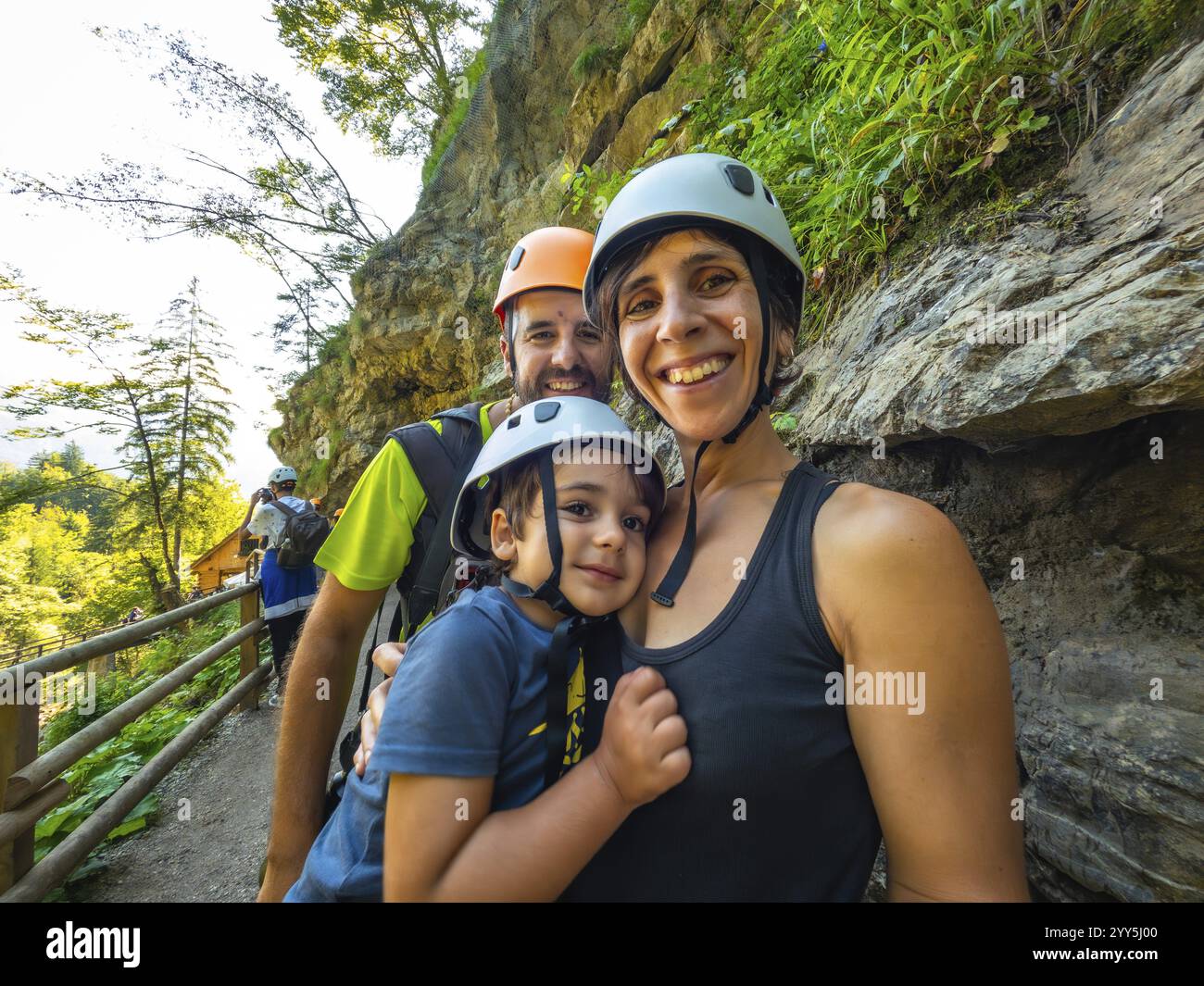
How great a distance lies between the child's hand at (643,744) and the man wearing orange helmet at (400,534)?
1.00m

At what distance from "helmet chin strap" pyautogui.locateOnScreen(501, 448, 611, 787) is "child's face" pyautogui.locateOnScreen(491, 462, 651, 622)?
2cm

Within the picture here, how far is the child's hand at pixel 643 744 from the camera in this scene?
1.14m

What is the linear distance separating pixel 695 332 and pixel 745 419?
12.2 inches

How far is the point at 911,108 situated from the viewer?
241 cm

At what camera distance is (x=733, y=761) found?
A: 112 cm

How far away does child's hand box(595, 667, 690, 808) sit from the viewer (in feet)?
3.73

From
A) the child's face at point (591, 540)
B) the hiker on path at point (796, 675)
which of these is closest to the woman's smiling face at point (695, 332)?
the hiker on path at point (796, 675)

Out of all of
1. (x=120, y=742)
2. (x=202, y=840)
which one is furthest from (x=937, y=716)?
(x=120, y=742)

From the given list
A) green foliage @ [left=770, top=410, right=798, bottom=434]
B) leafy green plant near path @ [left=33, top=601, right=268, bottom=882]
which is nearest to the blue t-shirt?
green foliage @ [left=770, top=410, right=798, bottom=434]

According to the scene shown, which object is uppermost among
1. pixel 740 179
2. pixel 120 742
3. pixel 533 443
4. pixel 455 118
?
pixel 455 118

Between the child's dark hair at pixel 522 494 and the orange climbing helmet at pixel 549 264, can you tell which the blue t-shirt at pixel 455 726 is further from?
the orange climbing helmet at pixel 549 264

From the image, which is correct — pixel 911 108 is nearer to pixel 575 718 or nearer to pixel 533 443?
pixel 533 443
